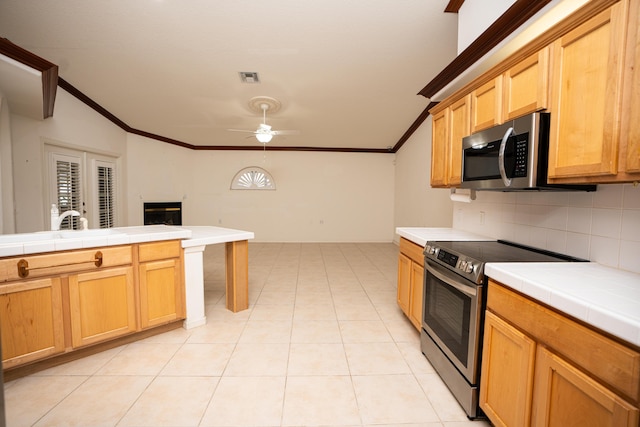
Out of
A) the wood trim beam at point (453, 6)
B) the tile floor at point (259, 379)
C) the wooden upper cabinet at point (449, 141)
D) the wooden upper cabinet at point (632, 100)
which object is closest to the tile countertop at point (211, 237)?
the tile floor at point (259, 379)

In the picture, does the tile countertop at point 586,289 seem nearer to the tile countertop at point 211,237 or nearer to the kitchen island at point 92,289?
the tile countertop at point 211,237

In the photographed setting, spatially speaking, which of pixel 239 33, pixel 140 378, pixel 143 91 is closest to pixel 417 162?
pixel 239 33

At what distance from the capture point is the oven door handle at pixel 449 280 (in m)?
1.64

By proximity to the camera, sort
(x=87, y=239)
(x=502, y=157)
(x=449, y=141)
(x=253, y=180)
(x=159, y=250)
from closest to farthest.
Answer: (x=502, y=157)
(x=87, y=239)
(x=159, y=250)
(x=449, y=141)
(x=253, y=180)

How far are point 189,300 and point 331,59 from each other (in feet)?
10.6

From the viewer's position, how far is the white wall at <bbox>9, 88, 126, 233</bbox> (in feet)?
11.8

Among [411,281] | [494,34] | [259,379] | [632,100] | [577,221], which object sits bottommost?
[259,379]

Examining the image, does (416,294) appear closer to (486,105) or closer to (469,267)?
(469,267)

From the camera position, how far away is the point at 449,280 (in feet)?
6.08

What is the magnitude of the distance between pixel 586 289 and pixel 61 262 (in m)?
2.99

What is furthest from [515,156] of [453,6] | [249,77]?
[249,77]

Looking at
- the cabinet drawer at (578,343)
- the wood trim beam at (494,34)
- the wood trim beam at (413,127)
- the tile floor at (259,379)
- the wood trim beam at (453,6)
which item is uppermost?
the wood trim beam at (453,6)

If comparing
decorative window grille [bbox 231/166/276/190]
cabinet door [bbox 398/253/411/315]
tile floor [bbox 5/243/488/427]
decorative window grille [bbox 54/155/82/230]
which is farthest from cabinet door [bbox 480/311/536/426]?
decorative window grille [bbox 231/166/276/190]

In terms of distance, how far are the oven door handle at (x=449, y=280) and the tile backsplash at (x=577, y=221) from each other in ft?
2.29
